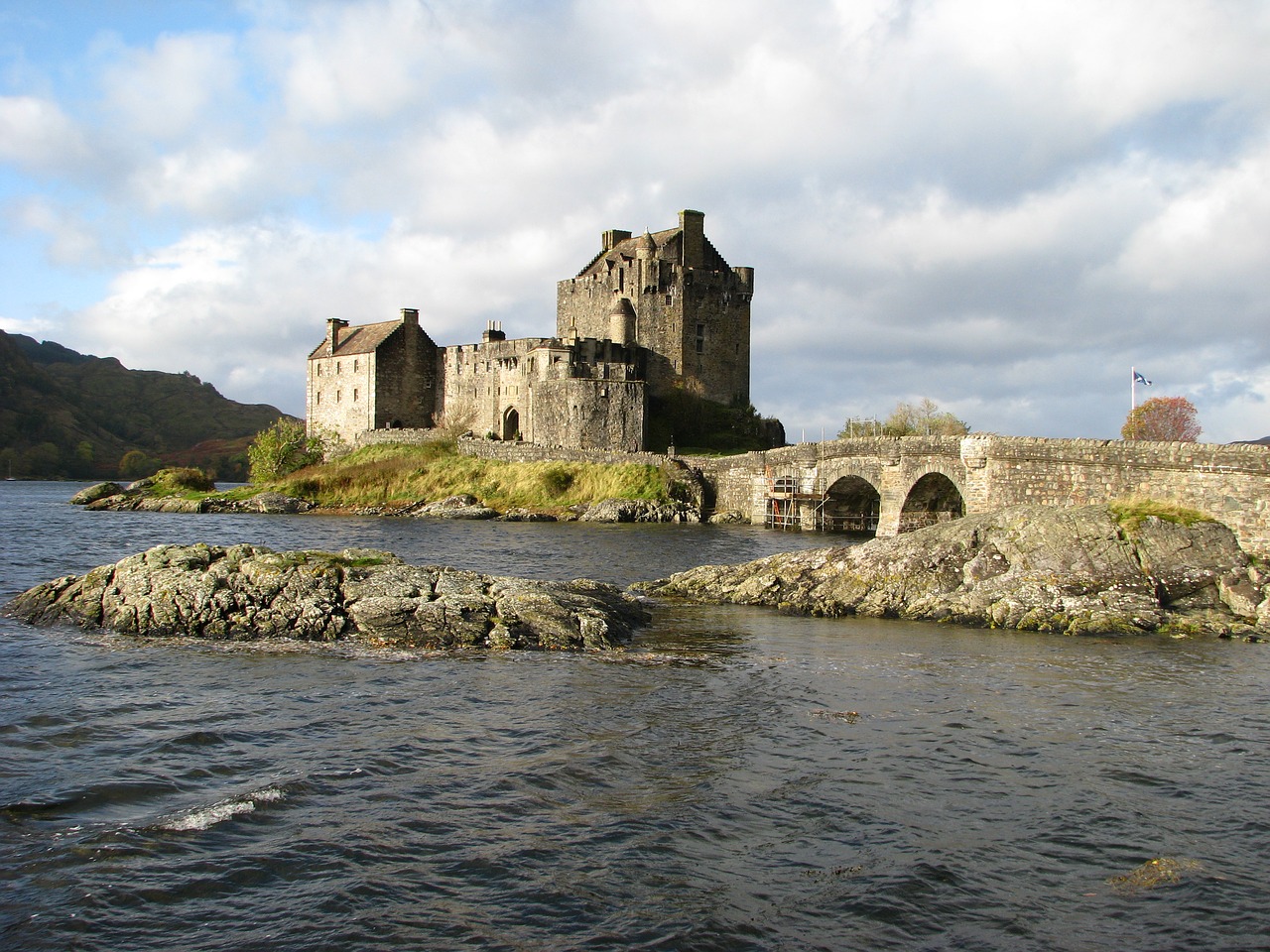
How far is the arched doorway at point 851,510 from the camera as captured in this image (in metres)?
49.2

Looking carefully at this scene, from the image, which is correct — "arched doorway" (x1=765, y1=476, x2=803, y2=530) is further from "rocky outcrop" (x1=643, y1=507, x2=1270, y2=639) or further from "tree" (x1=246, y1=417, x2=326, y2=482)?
"tree" (x1=246, y1=417, x2=326, y2=482)

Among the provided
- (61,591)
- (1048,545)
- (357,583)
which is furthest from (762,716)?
(61,591)

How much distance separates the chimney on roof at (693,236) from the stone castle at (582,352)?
8 cm

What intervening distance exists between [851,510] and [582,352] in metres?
26.6

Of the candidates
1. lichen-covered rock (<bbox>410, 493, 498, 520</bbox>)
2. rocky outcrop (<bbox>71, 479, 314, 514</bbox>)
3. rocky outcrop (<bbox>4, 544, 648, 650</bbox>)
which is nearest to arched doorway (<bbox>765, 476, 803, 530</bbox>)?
lichen-covered rock (<bbox>410, 493, 498, 520</bbox>)

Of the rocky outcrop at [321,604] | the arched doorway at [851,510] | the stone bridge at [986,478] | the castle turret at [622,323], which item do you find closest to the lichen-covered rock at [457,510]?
the stone bridge at [986,478]

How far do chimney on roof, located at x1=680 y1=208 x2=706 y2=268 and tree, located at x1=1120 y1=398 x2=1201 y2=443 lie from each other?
33.9 m

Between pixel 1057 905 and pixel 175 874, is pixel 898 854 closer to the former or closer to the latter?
pixel 1057 905

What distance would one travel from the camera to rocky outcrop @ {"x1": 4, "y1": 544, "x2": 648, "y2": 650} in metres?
18.2

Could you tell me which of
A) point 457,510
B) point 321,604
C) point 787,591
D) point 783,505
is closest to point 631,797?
point 321,604

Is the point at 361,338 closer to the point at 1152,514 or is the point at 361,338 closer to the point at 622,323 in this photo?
the point at 622,323

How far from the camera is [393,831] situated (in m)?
9.54

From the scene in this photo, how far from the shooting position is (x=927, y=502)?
3941 cm

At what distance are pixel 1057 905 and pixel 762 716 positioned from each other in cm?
560
